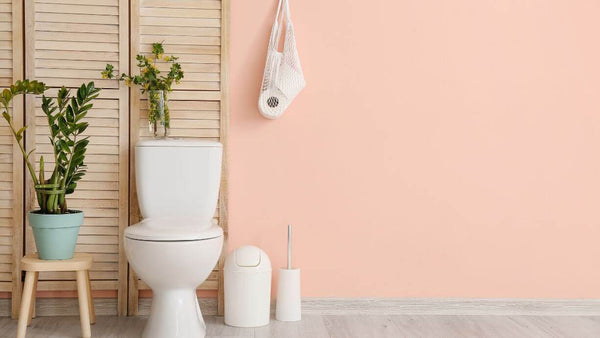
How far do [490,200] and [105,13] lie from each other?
1.84m

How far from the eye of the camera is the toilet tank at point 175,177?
110 inches

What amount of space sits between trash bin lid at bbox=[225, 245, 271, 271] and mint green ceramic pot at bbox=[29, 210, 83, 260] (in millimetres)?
631

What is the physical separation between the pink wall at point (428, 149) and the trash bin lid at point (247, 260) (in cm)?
17

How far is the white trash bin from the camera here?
9.13 ft

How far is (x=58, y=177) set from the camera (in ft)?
8.86

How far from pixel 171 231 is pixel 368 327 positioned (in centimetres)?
91

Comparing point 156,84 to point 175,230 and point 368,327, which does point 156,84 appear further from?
point 368,327

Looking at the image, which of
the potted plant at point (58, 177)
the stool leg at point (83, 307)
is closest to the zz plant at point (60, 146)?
the potted plant at point (58, 177)

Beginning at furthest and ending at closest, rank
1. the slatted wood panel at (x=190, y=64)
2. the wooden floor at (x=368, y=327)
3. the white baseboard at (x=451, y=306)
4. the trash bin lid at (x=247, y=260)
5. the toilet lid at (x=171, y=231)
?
the white baseboard at (x=451, y=306) → the slatted wood panel at (x=190, y=64) → the trash bin lid at (x=247, y=260) → the wooden floor at (x=368, y=327) → the toilet lid at (x=171, y=231)

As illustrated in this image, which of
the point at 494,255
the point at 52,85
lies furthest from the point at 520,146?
the point at 52,85

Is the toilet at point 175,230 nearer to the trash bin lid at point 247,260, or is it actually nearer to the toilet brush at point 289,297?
the trash bin lid at point 247,260

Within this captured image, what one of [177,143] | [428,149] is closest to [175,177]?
[177,143]

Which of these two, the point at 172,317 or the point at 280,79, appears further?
the point at 280,79

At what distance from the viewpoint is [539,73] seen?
3049 mm
